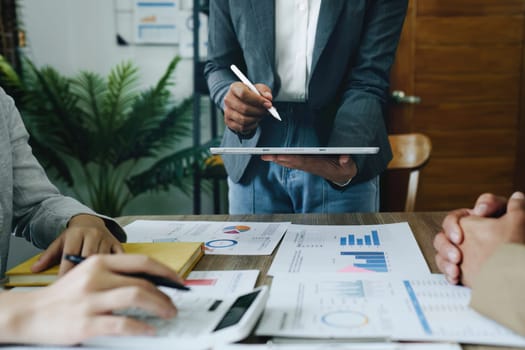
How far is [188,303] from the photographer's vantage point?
0.59m

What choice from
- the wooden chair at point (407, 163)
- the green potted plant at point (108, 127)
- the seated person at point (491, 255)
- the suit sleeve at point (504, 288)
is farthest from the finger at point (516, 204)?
the green potted plant at point (108, 127)

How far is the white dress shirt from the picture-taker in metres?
1.26

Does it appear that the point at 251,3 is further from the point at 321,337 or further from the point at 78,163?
the point at 78,163

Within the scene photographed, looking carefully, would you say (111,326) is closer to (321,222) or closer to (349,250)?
(349,250)

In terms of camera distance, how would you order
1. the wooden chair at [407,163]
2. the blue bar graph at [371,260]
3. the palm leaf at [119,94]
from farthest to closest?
the palm leaf at [119,94] < the wooden chair at [407,163] < the blue bar graph at [371,260]

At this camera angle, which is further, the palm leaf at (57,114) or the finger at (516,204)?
the palm leaf at (57,114)

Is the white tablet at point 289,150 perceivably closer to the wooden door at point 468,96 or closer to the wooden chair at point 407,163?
the wooden chair at point 407,163

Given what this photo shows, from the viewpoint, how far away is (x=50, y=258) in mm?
721

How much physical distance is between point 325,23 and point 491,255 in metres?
0.84

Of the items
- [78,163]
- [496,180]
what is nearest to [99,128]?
[78,163]

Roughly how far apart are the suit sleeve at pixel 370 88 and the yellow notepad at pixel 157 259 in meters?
0.56

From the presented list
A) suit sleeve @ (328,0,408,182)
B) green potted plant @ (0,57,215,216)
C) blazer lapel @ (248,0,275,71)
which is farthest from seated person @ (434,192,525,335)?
green potted plant @ (0,57,215,216)

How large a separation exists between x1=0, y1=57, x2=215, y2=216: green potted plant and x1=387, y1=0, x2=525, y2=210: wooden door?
119 centimetres

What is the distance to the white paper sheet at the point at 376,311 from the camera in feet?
1.67
